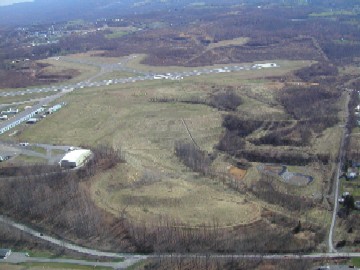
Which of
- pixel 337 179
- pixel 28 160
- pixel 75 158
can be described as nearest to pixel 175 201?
pixel 75 158

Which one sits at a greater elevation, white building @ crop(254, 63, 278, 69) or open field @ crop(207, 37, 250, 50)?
open field @ crop(207, 37, 250, 50)

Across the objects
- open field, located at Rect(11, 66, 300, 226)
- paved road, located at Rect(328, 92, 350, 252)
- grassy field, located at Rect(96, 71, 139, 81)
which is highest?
grassy field, located at Rect(96, 71, 139, 81)

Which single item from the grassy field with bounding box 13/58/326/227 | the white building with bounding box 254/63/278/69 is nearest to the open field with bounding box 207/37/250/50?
the white building with bounding box 254/63/278/69

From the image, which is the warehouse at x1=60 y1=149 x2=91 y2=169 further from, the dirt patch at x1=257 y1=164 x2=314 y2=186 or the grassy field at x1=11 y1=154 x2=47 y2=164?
the dirt patch at x1=257 y1=164 x2=314 y2=186

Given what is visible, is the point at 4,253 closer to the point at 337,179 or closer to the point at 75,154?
the point at 75,154

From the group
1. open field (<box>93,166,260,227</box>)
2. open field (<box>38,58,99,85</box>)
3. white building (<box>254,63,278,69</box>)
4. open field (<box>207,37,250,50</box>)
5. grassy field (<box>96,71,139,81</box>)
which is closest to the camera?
open field (<box>93,166,260,227</box>)

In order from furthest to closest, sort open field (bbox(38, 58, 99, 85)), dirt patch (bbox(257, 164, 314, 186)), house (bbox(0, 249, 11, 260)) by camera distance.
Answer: open field (bbox(38, 58, 99, 85))
dirt patch (bbox(257, 164, 314, 186))
house (bbox(0, 249, 11, 260))

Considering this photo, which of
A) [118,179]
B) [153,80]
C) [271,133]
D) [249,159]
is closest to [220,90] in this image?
[153,80]

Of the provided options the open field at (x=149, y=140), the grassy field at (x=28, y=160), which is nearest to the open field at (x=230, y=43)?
the open field at (x=149, y=140)

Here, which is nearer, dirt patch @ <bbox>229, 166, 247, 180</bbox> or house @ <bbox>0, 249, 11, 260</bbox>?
house @ <bbox>0, 249, 11, 260</bbox>
